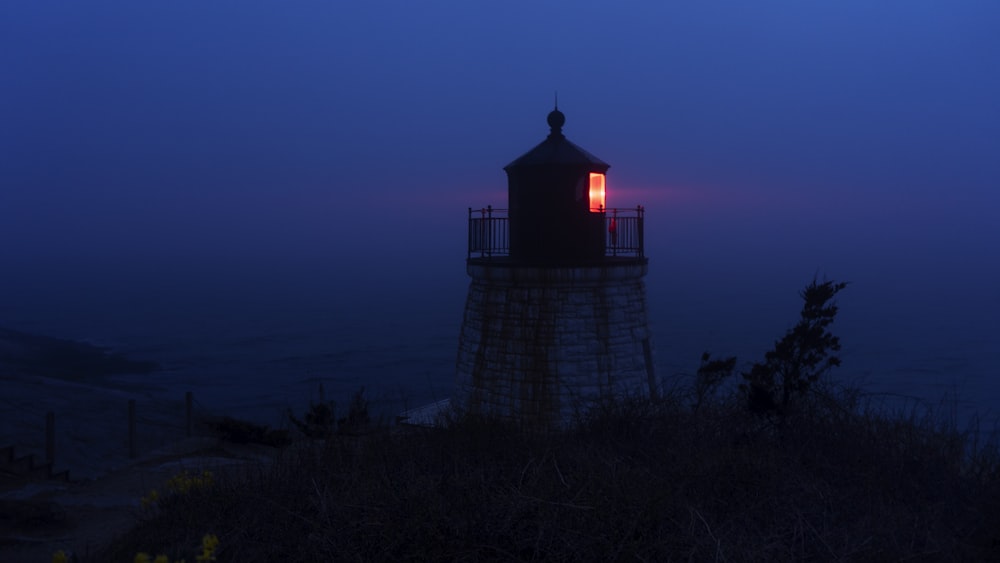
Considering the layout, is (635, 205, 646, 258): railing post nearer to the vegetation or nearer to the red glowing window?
the red glowing window

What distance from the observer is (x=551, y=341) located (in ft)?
35.1

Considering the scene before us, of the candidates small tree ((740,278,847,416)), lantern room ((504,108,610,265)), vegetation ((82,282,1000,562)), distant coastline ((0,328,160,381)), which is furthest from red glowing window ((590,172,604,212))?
distant coastline ((0,328,160,381))

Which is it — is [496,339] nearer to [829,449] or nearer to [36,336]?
[829,449]

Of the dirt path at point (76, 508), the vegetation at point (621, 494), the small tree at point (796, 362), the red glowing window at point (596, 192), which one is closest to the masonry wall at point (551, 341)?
the red glowing window at point (596, 192)

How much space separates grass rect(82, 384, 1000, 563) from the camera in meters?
4.20

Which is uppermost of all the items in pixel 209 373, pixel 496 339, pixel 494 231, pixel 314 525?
pixel 494 231

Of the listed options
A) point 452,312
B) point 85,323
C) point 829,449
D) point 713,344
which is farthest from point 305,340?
point 829,449

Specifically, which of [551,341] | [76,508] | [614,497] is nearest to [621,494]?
[614,497]

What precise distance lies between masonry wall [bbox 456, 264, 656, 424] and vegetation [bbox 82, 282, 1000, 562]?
3.61m

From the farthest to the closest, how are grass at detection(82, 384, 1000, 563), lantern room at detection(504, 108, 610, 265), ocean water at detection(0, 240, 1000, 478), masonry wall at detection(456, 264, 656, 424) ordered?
ocean water at detection(0, 240, 1000, 478) → lantern room at detection(504, 108, 610, 265) → masonry wall at detection(456, 264, 656, 424) → grass at detection(82, 384, 1000, 563)

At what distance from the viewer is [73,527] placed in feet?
30.2

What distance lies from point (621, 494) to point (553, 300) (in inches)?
251

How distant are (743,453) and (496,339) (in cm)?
600

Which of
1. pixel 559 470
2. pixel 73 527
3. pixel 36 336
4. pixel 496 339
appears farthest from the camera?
pixel 36 336
